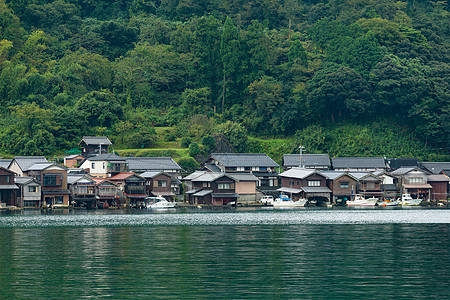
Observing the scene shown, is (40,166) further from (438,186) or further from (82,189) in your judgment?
(438,186)

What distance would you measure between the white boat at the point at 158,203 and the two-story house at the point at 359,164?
1933cm

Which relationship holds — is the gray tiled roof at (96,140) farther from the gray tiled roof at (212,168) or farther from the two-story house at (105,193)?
the gray tiled roof at (212,168)

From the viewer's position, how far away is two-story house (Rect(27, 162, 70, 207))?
2314 inches

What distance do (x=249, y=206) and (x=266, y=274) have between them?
40853 mm

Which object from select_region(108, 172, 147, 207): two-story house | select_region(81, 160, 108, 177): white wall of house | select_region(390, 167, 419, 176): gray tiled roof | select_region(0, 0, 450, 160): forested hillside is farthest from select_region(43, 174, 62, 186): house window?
select_region(390, 167, 419, 176): gray tiled roof

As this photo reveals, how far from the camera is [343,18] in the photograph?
9238cm

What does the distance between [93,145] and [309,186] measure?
890 inches

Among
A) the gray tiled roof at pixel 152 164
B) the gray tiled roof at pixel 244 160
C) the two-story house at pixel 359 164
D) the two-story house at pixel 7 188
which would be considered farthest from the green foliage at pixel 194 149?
the two-story house at pixel 7 188

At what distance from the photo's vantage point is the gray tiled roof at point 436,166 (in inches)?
2761

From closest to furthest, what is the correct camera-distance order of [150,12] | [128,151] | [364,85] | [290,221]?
[290,221] → [128,151] → [364,85] → [150,12]

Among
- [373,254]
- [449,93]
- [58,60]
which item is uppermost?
[58,60]

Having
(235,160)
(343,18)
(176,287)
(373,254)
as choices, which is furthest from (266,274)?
(343,18)

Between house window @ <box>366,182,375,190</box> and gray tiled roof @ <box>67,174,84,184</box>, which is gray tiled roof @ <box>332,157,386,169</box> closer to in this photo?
house window @ <box>366,182,375,190</box>

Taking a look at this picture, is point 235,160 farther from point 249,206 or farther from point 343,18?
point 343,18
